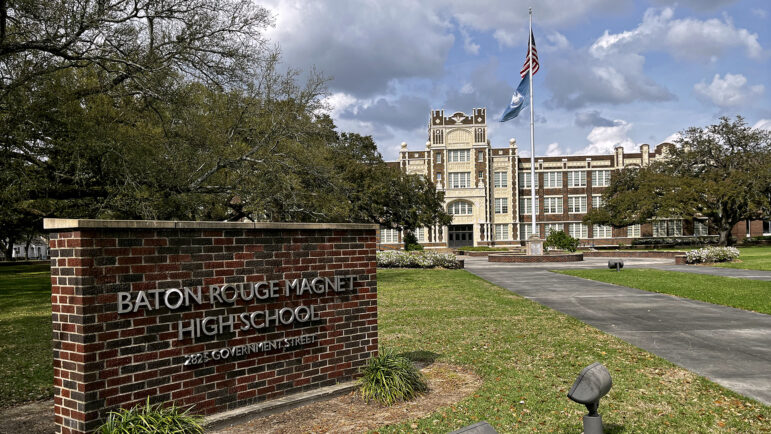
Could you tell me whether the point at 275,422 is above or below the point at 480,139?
below

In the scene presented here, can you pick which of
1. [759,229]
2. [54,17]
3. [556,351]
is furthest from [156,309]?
[759,229]

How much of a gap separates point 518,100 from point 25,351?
3202 cm

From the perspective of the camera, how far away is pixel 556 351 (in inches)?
323

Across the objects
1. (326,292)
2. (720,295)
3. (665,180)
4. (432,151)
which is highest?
(432,151)

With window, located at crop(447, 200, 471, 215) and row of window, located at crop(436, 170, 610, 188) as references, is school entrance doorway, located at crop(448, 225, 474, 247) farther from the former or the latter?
row of window, located at crop(436, 170, 610, 188)

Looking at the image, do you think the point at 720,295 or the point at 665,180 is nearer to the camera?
the point at 720,295

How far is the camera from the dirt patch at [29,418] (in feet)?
17.4

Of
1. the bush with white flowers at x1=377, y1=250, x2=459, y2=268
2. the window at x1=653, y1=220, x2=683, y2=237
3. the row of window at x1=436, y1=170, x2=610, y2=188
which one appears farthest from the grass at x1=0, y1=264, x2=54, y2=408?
the window at x1=653, y1=220, x2=683, y2=237

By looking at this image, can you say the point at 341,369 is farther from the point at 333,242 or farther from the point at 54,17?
the point at 54,17

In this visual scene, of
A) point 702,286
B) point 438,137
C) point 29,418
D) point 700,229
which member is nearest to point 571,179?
point 700,229

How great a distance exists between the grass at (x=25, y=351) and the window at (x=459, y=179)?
54.0 meters

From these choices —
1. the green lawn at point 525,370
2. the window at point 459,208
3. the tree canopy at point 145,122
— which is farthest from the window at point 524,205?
the green lawn at point 525,370

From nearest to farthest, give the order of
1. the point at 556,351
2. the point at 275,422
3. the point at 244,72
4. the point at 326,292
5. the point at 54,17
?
the point at 275,422, the point at 326,292, the point at 556,351, the point at 54,17, the point at 244,72

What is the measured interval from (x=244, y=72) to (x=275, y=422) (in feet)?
47.0
